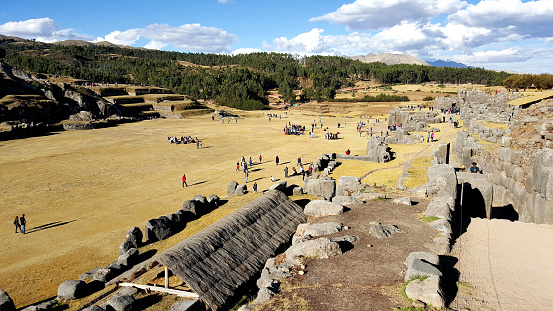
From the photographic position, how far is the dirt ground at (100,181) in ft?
57.5

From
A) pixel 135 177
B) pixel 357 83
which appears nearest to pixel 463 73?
pixel 357 83

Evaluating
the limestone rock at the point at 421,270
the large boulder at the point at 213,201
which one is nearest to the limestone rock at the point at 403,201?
the limestone rock at the point at 421,270

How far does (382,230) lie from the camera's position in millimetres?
11969

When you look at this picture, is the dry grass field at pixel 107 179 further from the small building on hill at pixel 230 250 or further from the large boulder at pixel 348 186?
the small building on hill at pixel 230 250

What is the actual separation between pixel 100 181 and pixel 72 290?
22939 millimetres

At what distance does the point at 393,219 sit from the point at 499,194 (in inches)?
434

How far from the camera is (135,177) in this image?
34.6 meters

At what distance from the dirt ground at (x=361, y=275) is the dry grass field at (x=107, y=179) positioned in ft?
32.6

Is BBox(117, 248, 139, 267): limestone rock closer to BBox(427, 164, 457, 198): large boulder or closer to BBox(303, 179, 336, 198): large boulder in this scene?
BBox(303, 179, 336, 198): large boulder

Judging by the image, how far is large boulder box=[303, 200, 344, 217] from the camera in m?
14.6

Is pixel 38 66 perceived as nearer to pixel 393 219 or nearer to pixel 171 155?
pixel 171 155

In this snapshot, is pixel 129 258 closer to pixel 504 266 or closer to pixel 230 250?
pixel 230 250

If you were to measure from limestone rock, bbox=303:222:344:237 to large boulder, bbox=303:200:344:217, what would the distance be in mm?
1640

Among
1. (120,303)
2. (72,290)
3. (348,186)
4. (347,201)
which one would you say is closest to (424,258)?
(347,201)
